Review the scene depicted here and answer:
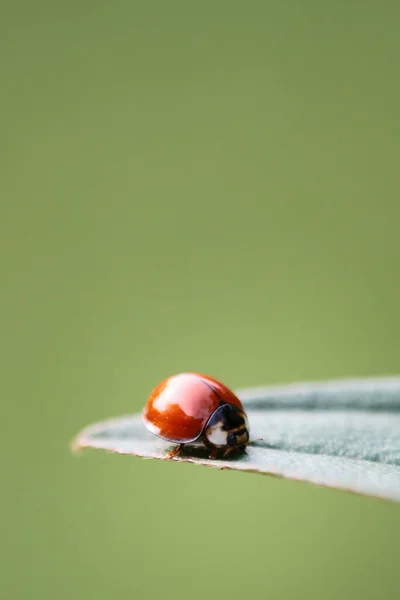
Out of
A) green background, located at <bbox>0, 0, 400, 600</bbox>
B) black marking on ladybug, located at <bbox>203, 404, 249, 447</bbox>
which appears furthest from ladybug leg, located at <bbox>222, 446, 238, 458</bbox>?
green background, located at <bbox>0, 0, 400, 600</bbox>

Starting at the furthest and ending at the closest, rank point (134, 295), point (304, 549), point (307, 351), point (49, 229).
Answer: point (49, 229)
point (134, 295)
point (307, 351)
point (304, 549)

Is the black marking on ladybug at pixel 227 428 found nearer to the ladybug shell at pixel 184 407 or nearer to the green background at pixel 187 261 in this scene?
the ladybug shell at pixel 184 407

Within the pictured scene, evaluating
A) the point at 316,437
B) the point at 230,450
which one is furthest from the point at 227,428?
the point at 316,437

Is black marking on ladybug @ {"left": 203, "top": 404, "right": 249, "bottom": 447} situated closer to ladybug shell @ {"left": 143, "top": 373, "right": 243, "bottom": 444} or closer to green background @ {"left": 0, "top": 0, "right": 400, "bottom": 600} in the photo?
ladybug shell @ {"left": 143, "top": 373, "right": 243, "bottom": 444}

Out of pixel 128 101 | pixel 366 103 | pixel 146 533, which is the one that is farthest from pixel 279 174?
pixel 146 533

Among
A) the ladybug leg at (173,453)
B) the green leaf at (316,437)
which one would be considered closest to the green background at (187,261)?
the green leaf at (316,437)

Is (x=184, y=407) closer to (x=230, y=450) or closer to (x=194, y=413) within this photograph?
(x=194, y=413)

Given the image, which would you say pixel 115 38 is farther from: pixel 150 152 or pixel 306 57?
pixel 306 57
